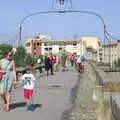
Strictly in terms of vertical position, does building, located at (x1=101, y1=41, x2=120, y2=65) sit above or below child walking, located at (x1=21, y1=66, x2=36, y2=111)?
above

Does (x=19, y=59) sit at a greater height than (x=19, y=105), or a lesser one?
greater

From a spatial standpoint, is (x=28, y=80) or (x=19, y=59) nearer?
(x=28, y=80)

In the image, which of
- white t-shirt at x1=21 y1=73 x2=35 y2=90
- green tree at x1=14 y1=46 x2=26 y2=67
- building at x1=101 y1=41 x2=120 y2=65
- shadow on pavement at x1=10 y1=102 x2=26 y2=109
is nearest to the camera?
white t-shirt at x1=21 y1=73 x2=35 y2=90

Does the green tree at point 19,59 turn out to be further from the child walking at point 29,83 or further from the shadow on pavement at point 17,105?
the child walking at point 29,83

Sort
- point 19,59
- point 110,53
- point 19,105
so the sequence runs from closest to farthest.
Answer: point 19,105
point 110,53
point 19,59

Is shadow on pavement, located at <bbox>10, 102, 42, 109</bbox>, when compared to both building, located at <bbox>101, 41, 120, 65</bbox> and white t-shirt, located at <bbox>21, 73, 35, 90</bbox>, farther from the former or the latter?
building, located at <bbox>101, 41, 120, 65</bbox>

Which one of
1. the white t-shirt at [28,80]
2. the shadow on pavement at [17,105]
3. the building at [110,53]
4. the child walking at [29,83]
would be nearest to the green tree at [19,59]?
the building at [110,53]

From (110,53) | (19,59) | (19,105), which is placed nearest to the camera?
(19,105)

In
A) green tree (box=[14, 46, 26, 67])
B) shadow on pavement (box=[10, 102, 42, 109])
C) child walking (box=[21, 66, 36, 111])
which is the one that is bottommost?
shadow on pavement (box=[10, 102, 42, 109])

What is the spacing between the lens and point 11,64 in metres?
14.4

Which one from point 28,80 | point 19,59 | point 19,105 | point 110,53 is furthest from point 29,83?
point 19,59

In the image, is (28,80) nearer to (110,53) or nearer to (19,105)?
(19,105)

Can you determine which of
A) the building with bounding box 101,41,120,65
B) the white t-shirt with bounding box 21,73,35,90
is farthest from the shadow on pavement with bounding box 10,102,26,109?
the building with bounding box 101,41,120,65

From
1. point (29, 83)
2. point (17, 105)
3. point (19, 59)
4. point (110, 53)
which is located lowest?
point (17, 105)
